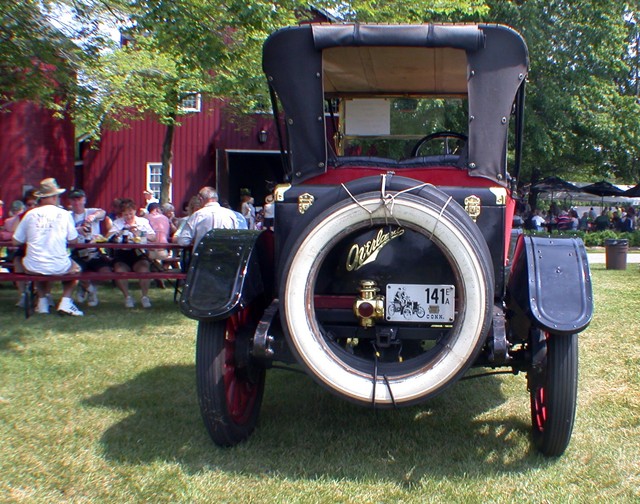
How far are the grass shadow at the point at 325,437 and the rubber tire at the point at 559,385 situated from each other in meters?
0.22

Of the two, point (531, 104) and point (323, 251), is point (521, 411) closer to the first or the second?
point (323, 251)

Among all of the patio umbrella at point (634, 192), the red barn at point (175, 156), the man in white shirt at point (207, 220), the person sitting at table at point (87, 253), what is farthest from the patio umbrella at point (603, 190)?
the man in white shirt at point (207, 220)

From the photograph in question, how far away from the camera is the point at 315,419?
4438mm

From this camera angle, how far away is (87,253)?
9117 mm

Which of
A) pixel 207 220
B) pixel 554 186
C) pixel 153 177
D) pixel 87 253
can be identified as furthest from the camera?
pixel 554 186

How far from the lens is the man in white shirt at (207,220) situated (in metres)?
7.73

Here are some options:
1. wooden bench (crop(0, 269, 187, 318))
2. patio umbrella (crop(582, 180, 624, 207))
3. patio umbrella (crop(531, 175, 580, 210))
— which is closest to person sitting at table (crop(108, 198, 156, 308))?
wooden bench (crop(0, 269, 187, 318))

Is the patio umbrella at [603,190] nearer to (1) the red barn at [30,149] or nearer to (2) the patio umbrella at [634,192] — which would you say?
(2) the patio umbrella at [634,192]

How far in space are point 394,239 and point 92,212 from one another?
26.1ft

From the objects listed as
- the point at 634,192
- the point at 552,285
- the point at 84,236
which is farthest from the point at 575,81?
the point at 552,285

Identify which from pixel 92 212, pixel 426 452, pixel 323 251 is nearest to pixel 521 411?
pixel 426 452

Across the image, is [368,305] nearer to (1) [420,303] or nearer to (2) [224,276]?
(1) [420,303]

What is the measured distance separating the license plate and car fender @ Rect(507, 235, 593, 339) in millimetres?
374

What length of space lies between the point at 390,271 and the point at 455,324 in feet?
1.72
